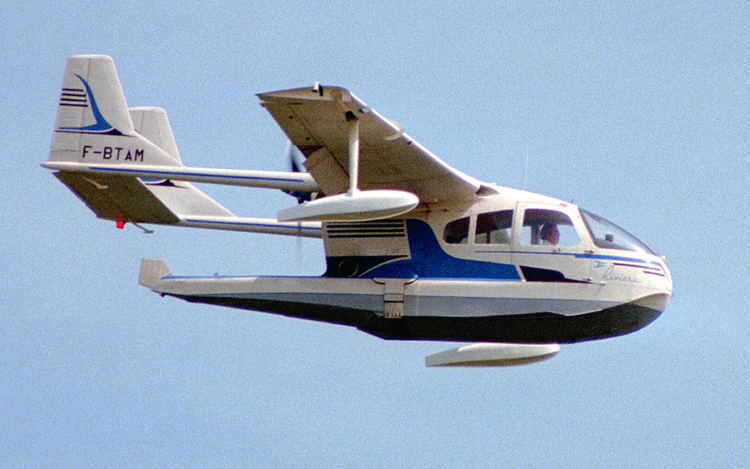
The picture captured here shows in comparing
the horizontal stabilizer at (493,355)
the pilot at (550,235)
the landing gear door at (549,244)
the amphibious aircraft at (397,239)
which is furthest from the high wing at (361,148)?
the horizontal stabilizer at (493,355)

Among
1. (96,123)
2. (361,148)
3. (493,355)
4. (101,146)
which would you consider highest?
(96,123)

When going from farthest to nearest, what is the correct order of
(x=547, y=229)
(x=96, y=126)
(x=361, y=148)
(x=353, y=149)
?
1. (x=96, y=126)
2. (x=547, y=229)
3. (x=361, y=148)
4. (x=353, y=149)

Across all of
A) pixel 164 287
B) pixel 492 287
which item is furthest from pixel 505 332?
pixel 164 287

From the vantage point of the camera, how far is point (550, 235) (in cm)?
1870

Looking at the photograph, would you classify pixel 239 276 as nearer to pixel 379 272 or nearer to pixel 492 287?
pixel 379 272

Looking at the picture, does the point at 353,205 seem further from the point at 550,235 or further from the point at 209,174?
the point at 550,235

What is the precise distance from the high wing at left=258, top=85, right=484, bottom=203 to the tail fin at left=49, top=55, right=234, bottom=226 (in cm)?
291

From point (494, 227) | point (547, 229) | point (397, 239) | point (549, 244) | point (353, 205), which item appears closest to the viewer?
point (353, 205)

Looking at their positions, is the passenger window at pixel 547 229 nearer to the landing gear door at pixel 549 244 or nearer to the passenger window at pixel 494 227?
the landing gear door at pixel 549 244

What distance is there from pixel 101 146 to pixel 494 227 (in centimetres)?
688

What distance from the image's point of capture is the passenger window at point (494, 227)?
18859 mm

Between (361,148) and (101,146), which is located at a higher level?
(361,148)

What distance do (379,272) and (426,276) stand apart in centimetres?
81

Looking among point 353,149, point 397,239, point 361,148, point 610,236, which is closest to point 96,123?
point 361,148
